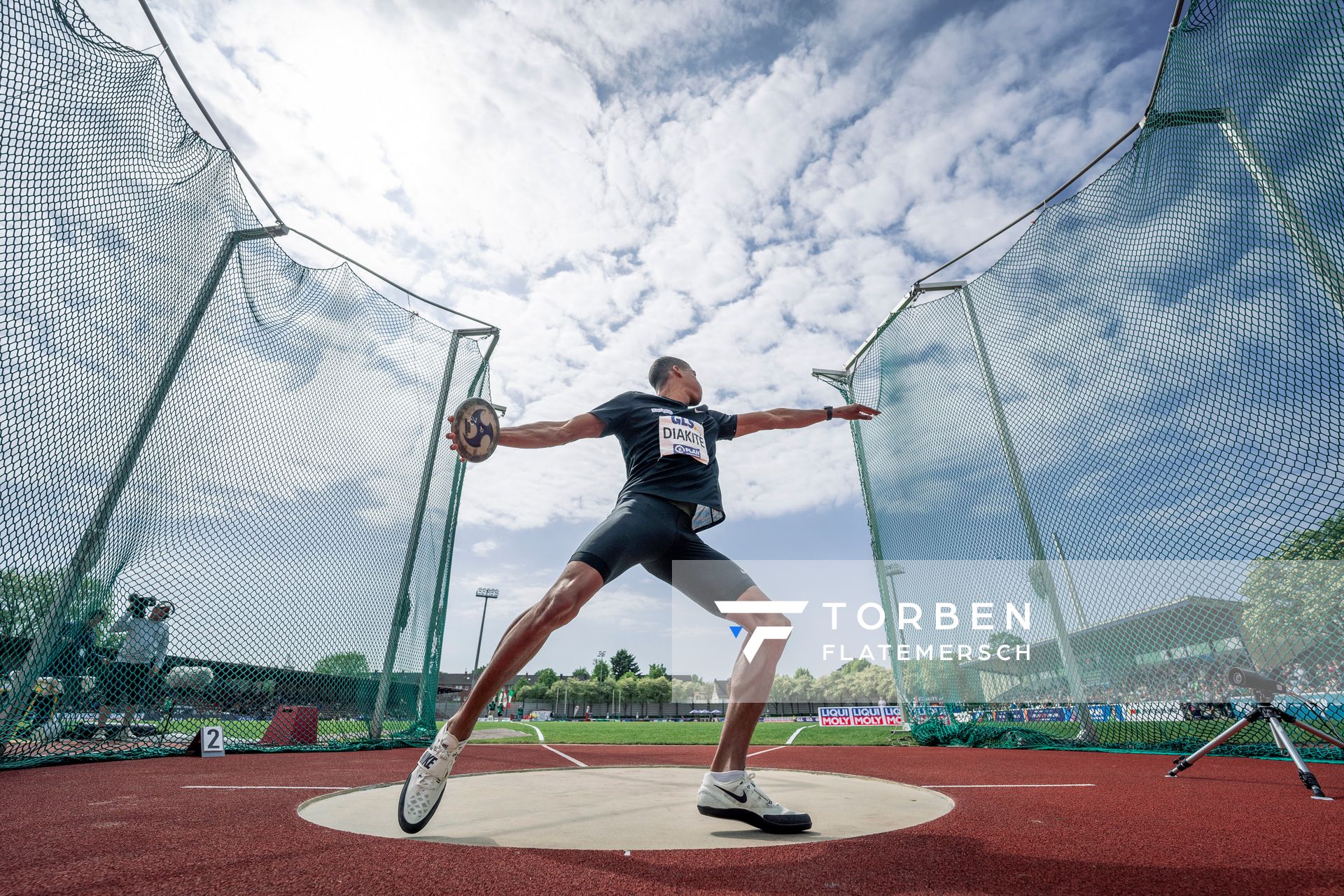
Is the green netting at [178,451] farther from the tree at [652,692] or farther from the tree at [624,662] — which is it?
the tree at [624,662]

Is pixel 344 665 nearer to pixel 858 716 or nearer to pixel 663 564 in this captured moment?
pixel 663 564

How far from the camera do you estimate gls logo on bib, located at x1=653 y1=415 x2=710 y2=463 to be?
8.88ft

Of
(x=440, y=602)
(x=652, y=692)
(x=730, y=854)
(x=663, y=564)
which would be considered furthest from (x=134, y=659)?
(x=652, y=692)

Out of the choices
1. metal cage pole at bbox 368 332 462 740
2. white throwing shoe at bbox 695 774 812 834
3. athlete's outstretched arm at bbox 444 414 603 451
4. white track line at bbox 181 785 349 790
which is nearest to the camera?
white throwing shoe at bbox 695 774 812 834

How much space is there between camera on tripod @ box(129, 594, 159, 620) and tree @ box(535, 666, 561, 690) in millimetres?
78213

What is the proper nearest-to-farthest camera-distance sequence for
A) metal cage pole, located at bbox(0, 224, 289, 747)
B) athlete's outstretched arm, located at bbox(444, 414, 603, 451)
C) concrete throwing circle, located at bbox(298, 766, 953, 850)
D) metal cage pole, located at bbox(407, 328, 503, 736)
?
concrete throwing circle, located at bbox(298, 766, 953, 850)
athlete's outstretched arm, located at bbox(444, 414, 603, 451)
metal cage pole, located at bbox(0, 224, 289, 747)
metal cage pole, located at bbox(407, 328, 503, 736)

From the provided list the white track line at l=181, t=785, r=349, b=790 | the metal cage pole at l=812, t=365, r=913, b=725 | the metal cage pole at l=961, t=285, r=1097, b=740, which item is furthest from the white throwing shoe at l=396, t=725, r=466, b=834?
the metal cage pole at l=812, t=365, r=913, b=725

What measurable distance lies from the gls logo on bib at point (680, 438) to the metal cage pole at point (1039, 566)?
5.15 meters

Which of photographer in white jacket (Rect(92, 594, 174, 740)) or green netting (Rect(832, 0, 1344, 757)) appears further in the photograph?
photographer in white jacket (Rect(92, 594, 174, 740))

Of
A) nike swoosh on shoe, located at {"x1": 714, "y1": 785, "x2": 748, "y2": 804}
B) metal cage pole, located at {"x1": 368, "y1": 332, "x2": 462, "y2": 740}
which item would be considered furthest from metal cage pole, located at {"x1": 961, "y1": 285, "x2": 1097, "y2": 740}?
metal cage pole, located at {"x1": 368, "y1": 332, "x2": 462, "y2": 740}

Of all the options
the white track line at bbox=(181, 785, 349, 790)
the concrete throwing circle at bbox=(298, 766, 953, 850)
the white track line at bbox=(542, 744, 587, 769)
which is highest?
the concrete throwing circle at bbox=(298, 766, 953, 850)

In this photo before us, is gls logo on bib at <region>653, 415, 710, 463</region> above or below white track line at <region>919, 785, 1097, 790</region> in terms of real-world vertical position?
above

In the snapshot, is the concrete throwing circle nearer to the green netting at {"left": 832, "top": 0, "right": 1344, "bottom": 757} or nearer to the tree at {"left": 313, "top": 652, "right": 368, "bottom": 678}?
the green netting at {"left": 832, "top": 0, "right": 1344, "bottom": 757}

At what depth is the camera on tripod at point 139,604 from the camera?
181 inches
